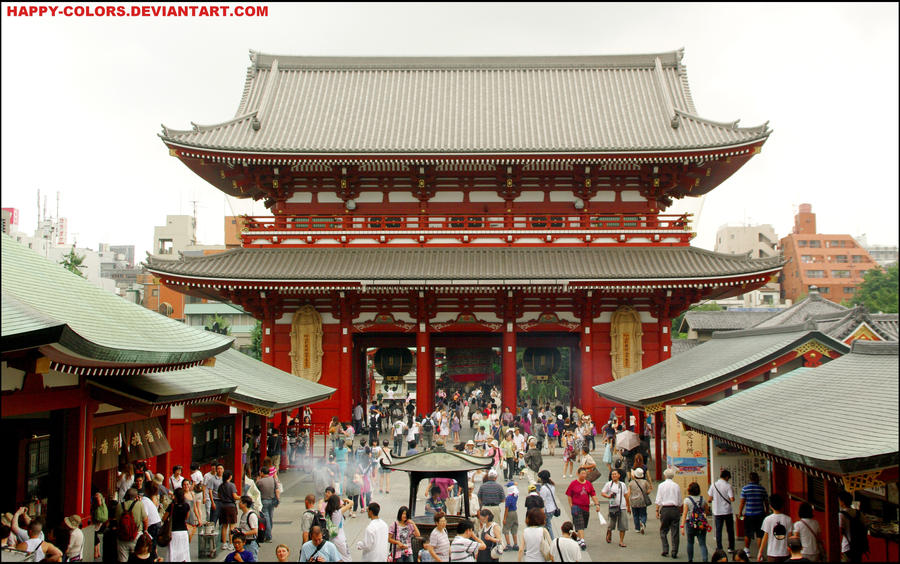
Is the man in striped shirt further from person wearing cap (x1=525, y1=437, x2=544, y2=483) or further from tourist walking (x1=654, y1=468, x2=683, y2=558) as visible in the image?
person wearing cap (x1=525, y1=437, x2=544, y2=483)

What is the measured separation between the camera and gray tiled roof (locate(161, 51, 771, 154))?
30.2m

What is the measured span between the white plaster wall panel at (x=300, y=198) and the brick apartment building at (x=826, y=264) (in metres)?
75.8

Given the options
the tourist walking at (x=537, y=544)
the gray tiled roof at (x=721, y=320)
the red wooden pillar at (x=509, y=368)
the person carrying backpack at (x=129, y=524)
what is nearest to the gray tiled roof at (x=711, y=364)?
the red wooden pillar at (x=509, y=368)

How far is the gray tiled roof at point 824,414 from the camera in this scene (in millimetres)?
8898

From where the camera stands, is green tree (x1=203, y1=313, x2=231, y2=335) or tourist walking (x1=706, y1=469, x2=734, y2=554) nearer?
tourist walking (x1=706, y1=469, x2=734, y2=554)

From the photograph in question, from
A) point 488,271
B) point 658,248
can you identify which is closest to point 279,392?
point 488,271

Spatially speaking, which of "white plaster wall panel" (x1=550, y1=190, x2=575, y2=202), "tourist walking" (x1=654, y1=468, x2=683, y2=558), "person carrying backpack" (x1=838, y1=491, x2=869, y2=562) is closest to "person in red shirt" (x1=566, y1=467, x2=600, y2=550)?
"tourist walking" (x1=654, y1=468, x2=683, y2=558)

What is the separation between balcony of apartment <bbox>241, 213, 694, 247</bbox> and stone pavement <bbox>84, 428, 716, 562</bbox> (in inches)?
447

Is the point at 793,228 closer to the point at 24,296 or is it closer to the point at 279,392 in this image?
the point at 279,392

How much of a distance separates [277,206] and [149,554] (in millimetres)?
21842

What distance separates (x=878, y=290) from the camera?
2867 inches

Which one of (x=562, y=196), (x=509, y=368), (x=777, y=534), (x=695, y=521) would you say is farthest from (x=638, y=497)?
(x=562, y=196)

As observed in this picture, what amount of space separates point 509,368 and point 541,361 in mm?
2292

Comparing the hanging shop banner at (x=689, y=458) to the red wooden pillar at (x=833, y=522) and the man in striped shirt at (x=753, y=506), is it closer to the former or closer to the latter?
the man in striped shirt at (x=753, y=506)
